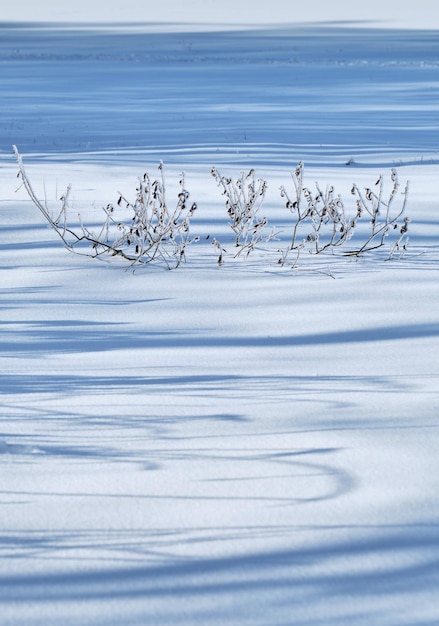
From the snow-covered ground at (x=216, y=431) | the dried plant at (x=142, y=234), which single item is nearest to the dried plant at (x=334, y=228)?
the snow-covered ground at (x=216, y=431)

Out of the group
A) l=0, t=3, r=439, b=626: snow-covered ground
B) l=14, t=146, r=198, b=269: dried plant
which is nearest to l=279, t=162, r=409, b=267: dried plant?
l=0, t=3, r=439, b=626: snow-covered ground

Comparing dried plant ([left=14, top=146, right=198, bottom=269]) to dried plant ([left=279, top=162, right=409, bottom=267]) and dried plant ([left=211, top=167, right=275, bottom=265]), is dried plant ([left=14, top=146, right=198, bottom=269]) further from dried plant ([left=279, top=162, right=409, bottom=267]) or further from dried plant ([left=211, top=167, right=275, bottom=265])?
dried plant ([left=279, top=162, right=409, bottom=267])

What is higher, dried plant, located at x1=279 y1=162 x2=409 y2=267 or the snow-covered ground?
dried plant, located at x1=279 y1=162 x2=409 y2=267

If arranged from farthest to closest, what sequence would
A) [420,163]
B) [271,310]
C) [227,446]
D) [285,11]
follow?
[285,11] → [420,163] → [271,310] → [227,446]

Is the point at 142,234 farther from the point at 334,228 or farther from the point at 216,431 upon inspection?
the point at 216,431

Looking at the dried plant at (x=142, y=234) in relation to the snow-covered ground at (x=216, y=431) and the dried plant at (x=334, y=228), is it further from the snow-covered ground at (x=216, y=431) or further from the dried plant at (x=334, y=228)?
the dried plant at (x=334, y=228)

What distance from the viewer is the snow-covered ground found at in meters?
2.02

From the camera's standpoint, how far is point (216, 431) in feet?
9.16

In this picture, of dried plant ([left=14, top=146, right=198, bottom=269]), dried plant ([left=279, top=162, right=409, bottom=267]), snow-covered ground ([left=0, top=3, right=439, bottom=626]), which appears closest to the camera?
snow-covered ground ([left=0, top=3, right=439, bottom=626])

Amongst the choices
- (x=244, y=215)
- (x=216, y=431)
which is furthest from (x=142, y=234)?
(x=216, y=431)

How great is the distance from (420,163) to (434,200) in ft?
7.52

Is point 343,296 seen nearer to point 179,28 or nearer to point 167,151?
point 167,151

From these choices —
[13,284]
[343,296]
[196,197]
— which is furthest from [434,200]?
[13,284]

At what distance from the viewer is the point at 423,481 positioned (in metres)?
2.45
